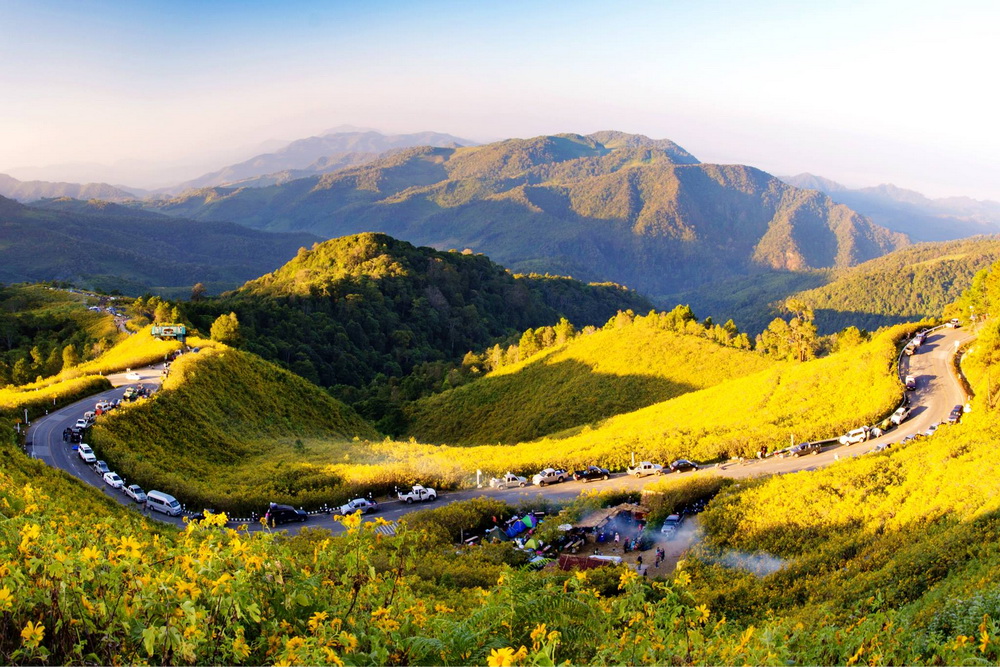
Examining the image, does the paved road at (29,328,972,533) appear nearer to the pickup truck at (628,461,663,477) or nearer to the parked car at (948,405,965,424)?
the parked car at (948,405,965,424)

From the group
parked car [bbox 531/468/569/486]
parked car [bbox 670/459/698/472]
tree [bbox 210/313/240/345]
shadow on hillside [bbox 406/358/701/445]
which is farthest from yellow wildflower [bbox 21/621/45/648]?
tree [bbox 210/313/240/345]

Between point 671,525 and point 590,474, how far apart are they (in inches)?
303

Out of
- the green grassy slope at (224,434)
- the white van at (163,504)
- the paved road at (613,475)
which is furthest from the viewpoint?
the green grassy slope at (224,434)

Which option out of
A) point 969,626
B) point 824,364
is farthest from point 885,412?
point 969,626

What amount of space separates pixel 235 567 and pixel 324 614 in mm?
1129

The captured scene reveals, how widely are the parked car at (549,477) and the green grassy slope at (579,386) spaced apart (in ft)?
78.4

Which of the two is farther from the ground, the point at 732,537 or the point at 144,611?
the point at 144,611

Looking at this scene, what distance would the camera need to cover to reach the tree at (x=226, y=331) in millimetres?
67500

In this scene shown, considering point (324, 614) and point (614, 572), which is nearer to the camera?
point (324, 614)

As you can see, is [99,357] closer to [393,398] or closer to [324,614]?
[393,398]

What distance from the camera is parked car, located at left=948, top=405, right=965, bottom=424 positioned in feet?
98.3

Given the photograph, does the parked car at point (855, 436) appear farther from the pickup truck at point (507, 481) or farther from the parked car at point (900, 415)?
the pickup truck at point (507, 481)

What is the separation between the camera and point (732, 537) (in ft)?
66.3

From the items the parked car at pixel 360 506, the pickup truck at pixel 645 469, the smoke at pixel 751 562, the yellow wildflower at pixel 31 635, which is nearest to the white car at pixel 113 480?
the parked car at pixel 360 506
